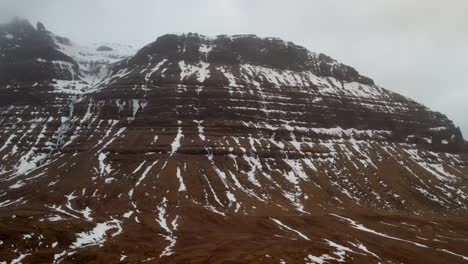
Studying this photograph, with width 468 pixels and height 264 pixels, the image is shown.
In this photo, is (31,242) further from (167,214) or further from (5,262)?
(167,214)

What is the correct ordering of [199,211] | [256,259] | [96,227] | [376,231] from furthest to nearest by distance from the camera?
[199,211], [376,231], [96,227], [256,259]

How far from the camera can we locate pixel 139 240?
149000 millimetres

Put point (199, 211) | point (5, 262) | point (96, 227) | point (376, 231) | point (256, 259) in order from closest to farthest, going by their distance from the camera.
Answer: point (5, 262), point (256, 259), point (96, 227), point (376, 231), point (199, 211)

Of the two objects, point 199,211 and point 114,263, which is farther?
point 199,211

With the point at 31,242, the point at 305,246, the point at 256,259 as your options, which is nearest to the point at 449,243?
the point at 305,246

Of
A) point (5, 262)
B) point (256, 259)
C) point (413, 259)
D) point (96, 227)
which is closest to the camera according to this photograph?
point (5, 262)

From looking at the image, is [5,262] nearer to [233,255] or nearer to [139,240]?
[139,240]

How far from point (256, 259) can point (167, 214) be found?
70.3 meters

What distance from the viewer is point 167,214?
634ft

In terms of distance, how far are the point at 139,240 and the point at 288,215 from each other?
7211 cm

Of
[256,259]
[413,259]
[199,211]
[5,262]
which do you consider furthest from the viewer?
[199,211]

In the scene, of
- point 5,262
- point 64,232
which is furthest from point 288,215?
point 5,262

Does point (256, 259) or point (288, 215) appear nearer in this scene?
point (256, 259)

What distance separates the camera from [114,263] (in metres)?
123
